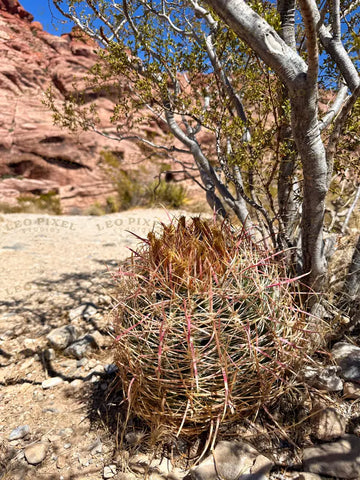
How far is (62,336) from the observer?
2457 mm

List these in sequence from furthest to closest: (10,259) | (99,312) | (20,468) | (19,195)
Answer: (19,195), (10,259), (99,312), (20,468)

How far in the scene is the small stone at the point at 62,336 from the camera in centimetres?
241

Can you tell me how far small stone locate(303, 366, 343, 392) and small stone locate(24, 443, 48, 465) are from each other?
129 centimetres

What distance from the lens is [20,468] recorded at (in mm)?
1470

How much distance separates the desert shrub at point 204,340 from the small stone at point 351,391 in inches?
12.4

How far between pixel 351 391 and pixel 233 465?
718 millimetres

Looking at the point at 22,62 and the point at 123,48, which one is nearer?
the point at 123,48

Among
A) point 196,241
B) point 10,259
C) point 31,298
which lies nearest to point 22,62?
point 10,259

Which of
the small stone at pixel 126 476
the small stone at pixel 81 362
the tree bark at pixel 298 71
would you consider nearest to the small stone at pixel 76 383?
the small stone at pixel 81 362

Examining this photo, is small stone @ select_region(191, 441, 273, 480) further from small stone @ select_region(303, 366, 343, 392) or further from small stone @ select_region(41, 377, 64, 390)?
small stone @ select_region(41, 377, 64, 390)

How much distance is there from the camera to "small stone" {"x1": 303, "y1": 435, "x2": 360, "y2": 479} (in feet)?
4.07

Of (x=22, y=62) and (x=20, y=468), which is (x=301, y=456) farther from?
(x=22, y=62)

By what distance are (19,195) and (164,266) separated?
13.8m

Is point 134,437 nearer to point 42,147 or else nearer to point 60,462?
point 60,462
